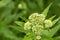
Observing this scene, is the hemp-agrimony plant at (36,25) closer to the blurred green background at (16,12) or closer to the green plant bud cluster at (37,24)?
the green plant bud cluster at (37,24)

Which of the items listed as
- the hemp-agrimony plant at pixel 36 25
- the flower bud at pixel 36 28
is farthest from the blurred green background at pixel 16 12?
the flower bud at pixel 36 28

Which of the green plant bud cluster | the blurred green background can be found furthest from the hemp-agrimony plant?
the blurred green background

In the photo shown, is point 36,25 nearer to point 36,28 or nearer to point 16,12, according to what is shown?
point 36,28

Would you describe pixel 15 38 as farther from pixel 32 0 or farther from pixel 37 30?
pixel 37 30

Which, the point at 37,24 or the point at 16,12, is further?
the point at 16,12

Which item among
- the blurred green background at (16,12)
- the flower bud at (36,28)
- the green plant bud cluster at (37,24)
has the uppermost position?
the blurred green background at (16,12)

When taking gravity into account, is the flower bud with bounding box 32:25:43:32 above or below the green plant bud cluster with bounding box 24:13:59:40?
below

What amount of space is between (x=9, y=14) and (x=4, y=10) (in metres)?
0.16

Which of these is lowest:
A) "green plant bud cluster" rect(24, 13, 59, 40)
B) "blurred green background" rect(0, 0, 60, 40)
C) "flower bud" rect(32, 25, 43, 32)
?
"flower bud" rect(32, 25, 43, 32)

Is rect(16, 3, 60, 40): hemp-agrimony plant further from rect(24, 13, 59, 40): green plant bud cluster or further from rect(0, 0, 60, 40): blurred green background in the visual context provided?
rect(0, 0, 60, 40): blurred green background

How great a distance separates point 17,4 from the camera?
13.7ft

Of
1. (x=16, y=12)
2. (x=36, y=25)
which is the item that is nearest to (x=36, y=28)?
(x=36, y=25)

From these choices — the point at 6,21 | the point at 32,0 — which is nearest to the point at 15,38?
the point at 6,21

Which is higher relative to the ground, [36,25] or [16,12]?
[16,12]
